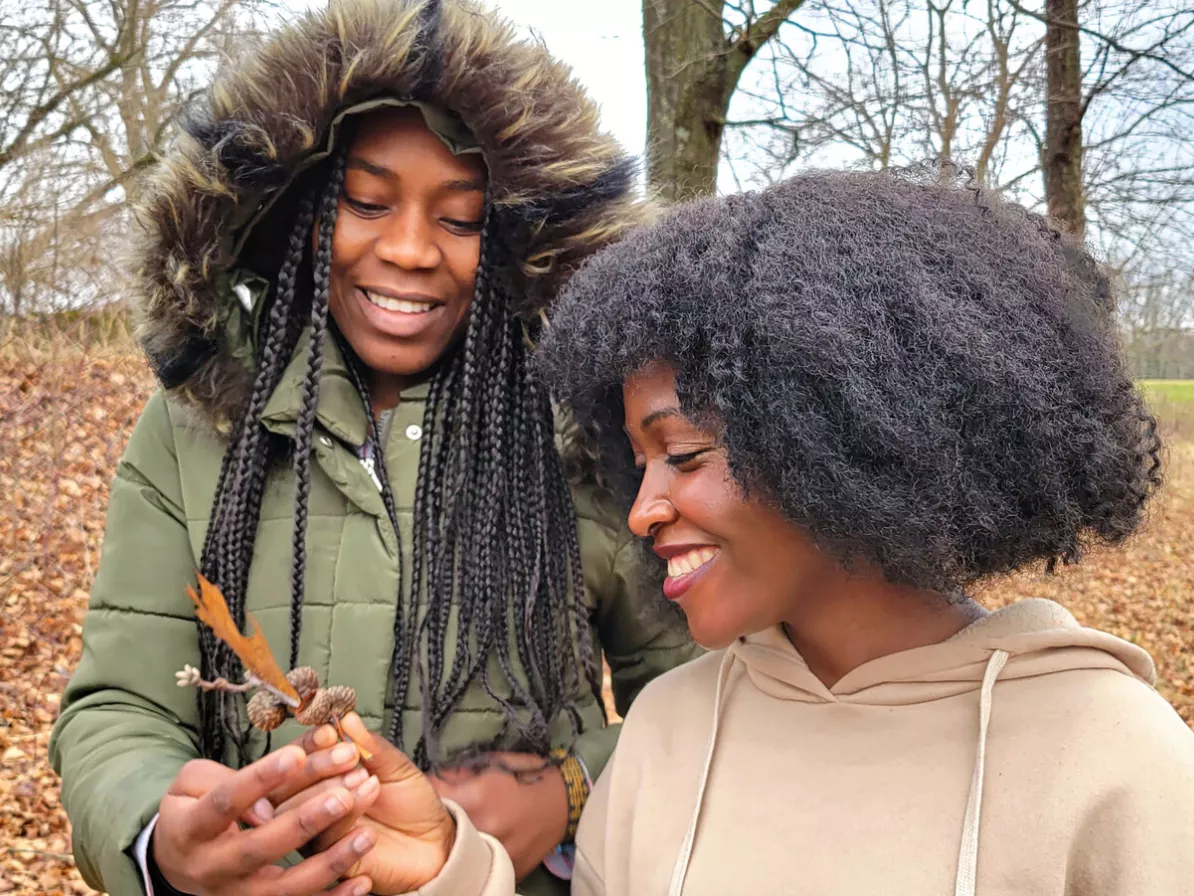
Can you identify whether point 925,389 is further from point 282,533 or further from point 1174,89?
point 1174,89

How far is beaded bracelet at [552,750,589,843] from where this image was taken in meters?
1.86

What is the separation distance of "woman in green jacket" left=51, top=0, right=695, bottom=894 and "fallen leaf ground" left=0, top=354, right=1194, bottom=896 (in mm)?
2765

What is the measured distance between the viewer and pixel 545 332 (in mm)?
1777

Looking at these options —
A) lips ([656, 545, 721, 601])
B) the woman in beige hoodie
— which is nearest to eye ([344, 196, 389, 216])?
the woman in beige hoodie

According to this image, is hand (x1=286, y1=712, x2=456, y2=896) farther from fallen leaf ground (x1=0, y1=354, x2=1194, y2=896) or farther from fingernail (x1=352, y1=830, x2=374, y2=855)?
fallen leaf ground (x1=0, y1=354, x2=1194, y2=896)

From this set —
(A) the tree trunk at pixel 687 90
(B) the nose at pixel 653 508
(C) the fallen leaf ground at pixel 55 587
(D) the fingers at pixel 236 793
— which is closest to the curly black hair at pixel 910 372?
(B) the nose at pixel 653 508

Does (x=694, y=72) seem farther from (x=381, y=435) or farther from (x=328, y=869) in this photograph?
(x=328, y=869)

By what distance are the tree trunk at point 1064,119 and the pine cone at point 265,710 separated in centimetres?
572

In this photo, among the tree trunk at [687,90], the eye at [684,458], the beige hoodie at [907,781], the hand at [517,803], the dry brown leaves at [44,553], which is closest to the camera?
the beige hoodie at [907,781]

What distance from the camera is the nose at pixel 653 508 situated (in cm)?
148

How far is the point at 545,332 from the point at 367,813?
88 centimetres

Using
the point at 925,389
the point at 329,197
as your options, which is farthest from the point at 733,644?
the point at 329,197

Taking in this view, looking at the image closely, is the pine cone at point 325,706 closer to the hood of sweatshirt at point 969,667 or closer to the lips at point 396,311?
the hood of sweatshirt at point 969,667

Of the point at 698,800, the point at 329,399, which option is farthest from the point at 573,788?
the point at 329,399
